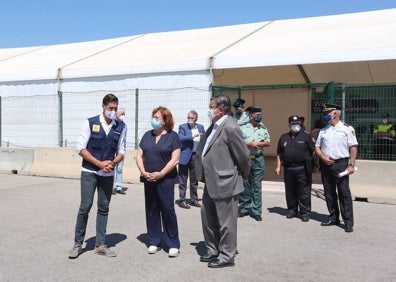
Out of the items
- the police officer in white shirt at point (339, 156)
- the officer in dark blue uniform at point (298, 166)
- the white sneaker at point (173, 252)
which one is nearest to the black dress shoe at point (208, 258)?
the white sneaker at point (173, 252)

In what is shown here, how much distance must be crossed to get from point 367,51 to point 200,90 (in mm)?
3991

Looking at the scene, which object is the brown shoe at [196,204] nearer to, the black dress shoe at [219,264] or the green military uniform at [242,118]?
the green military uniform at [242,118]

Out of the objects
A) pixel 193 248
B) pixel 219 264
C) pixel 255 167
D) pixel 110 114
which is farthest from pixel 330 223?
pixel 110 114

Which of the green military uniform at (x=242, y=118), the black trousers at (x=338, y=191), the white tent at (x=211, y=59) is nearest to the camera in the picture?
the black trousers at (x=338, y=191)

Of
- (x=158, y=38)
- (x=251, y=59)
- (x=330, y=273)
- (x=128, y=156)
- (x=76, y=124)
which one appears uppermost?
(x=158, y=38)

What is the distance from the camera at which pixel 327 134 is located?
22.8ft

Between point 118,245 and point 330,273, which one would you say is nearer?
point 330,273

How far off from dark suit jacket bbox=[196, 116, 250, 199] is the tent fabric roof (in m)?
6.29

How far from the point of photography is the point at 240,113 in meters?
7.53

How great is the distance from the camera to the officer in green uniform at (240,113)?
24.5 feet

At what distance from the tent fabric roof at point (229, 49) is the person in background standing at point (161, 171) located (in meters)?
6.13

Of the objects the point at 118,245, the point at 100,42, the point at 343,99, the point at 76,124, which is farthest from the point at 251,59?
the point at 100,42

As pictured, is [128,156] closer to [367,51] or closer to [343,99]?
[343,99]

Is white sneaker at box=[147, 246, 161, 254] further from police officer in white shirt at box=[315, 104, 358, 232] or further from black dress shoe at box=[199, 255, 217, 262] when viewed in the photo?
police officer in white shirt at box=[315, 104, 358, 232]
